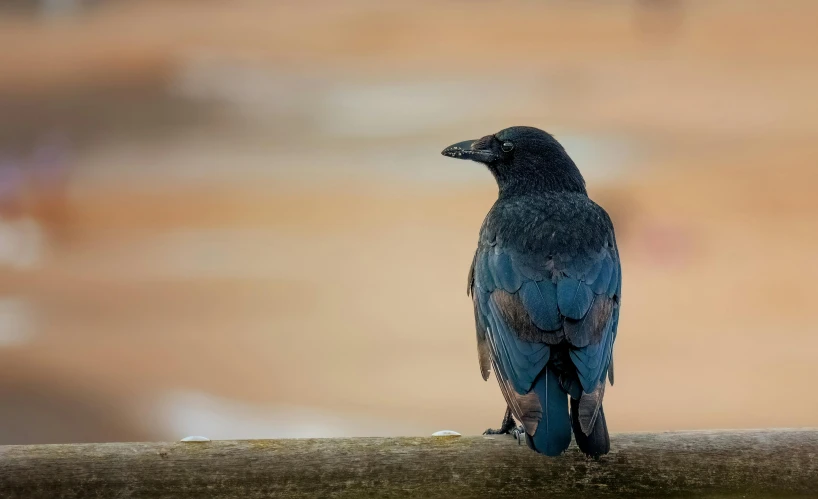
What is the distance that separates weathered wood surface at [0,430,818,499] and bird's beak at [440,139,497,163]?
4.90ft

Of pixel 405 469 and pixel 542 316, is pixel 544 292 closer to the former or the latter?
pixel 542 316

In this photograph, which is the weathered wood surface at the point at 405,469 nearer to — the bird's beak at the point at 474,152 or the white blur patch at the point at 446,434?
the white blur patch at the point at 446,434

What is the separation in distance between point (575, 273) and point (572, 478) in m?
Result: 0.77

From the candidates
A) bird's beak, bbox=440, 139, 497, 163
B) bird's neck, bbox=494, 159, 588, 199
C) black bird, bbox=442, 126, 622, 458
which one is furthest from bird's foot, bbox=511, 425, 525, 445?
bird's beak, bbox=440, 139, 497, 163

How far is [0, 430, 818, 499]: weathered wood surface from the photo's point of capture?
6.91ft

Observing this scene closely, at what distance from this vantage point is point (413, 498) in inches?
82.9

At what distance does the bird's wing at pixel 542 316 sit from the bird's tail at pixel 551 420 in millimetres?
22

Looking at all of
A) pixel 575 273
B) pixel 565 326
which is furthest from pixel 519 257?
pixel 565 326

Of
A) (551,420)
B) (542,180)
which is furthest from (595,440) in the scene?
(542,180)

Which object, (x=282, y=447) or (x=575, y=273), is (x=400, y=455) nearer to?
(x=282, y=447)

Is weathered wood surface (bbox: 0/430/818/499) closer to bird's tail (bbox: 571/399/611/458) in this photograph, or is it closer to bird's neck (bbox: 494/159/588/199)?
bird's tail (bbox: 571/399/611/458)

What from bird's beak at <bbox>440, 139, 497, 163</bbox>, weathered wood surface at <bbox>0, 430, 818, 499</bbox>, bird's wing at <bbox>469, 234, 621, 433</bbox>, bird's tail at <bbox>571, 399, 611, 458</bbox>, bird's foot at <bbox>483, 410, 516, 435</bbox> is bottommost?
weathered wood surface at <bbox>0, 430, 818, 499</bbox>

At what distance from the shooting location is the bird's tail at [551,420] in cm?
213

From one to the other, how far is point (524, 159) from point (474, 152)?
0.20 metres
